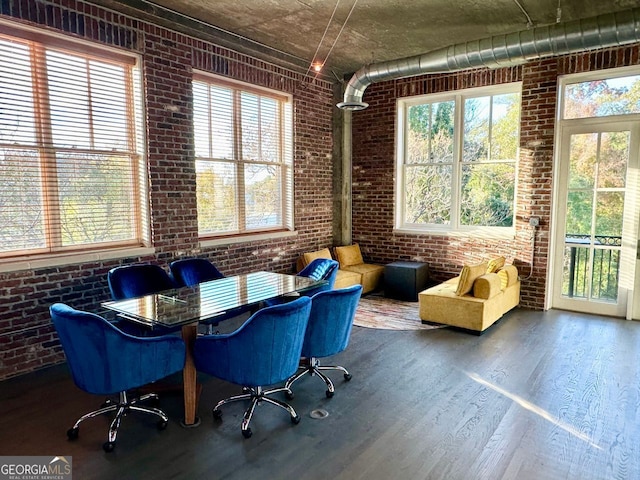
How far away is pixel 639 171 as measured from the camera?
511 cm

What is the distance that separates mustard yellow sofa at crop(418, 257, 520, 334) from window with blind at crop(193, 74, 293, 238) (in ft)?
7.98

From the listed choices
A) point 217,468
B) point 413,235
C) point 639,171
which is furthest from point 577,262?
point 217,468

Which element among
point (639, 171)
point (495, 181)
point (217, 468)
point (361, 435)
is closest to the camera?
point (217, 468)

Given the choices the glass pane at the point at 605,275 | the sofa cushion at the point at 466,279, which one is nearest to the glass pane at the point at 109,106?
the sofa cushion at the point at 466,279

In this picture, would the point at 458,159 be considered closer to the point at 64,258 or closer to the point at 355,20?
the point at 355,20

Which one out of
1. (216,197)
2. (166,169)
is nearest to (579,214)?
(216,197)

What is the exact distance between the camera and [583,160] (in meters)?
5.46

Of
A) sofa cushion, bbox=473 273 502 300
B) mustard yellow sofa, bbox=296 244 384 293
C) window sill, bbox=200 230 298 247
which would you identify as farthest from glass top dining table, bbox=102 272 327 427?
mustard yellow sofa, bbox=296 244 384 293

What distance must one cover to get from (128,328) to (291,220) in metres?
3.35

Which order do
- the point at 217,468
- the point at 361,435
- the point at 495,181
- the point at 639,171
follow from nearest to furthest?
the point at 217,468 < the point at 361,435 < the point at 639,171 < the point at 495,181

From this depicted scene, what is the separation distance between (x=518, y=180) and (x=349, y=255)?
8.78 feet

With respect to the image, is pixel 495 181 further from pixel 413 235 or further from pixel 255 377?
pixel 255 377

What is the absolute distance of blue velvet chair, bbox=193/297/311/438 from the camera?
9.03 ft

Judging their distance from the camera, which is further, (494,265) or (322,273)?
(494,265)
